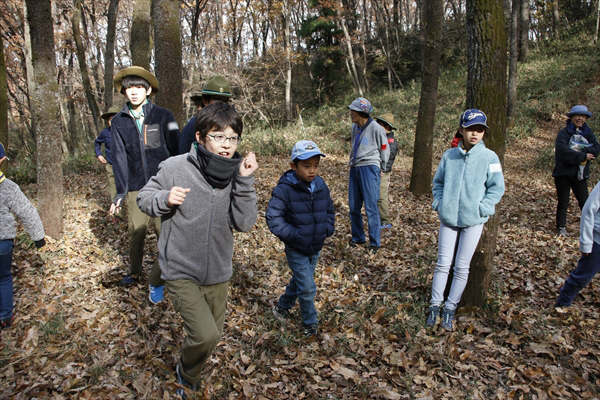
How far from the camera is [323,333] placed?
4414 mm

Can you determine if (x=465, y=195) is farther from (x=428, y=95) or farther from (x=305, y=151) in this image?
(x=428, y=95)

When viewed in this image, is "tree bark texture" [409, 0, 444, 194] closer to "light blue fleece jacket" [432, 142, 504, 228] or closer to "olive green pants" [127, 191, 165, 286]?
"light blue fleece jacket" [432, 142, 504, 228]

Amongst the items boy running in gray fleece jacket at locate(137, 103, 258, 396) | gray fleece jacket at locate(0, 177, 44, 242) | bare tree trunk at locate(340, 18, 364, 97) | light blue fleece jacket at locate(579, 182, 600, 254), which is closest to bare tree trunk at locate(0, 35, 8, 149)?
gray fleece jacket at locate(0, 177, 44, 242)

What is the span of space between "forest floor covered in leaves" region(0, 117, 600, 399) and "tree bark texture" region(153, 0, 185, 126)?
2860 mm

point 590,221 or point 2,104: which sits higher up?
point 2,104

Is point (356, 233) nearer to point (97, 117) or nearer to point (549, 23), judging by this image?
point (97, 117)

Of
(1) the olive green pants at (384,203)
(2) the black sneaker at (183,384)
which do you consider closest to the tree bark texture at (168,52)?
(1) the olive green pants at (384,203)

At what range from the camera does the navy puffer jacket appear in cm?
392

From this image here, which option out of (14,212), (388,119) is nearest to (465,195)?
(388,119)

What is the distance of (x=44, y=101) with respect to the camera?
245 inches

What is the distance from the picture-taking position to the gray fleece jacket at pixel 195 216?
296 centimetres

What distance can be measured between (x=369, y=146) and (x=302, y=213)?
119 inches

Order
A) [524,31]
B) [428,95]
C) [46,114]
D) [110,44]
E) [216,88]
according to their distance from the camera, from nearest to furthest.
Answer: [216,88], [46,114], [428,95], [110,44], [524,31]

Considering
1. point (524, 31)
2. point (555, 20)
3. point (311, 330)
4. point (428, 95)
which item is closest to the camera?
point (311, 330)
